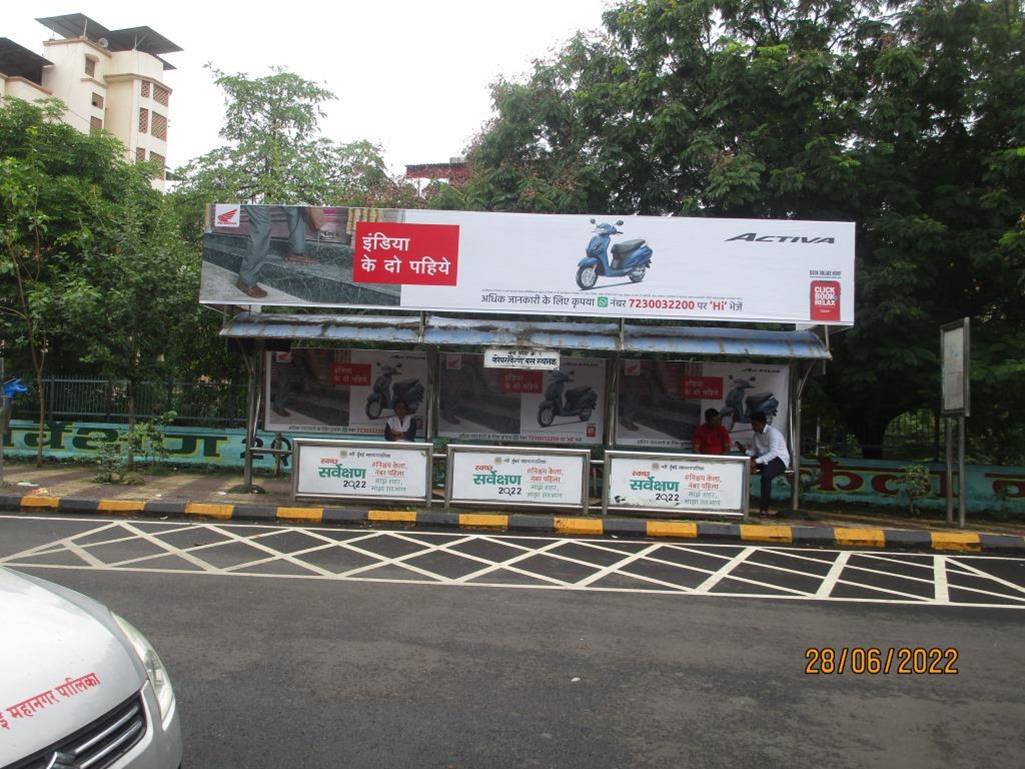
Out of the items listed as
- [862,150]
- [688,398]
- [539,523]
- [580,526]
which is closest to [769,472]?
[688,398]

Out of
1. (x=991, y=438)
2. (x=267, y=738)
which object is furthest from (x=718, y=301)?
(x=267, y=738)

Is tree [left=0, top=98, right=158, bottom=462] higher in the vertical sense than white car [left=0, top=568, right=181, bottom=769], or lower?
higher

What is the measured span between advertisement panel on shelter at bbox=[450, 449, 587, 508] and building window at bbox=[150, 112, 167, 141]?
4853cm

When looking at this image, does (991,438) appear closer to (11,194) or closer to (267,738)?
(267,738)

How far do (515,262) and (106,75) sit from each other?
157 feet

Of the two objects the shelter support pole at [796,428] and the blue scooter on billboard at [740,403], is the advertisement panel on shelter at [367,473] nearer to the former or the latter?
the blue scooter on billboard at [740,403]

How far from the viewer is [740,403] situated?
11844mm

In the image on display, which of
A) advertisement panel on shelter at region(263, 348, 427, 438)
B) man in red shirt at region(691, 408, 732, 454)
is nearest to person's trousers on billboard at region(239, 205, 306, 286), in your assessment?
advertisement panel on shelter at region(263, 348, 427, 438)

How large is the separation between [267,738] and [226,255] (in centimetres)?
861

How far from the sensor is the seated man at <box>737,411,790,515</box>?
10898mm

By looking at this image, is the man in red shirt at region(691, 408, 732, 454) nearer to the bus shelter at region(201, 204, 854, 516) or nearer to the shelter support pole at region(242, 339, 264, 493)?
the bus shelter at region(201, 204, 854, 516)

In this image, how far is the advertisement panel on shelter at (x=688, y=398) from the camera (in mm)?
11812

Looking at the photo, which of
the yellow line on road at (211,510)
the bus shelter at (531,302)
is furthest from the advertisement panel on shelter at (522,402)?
the yellow line on road at (211,510)

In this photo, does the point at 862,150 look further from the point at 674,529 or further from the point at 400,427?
the point at 400,427
